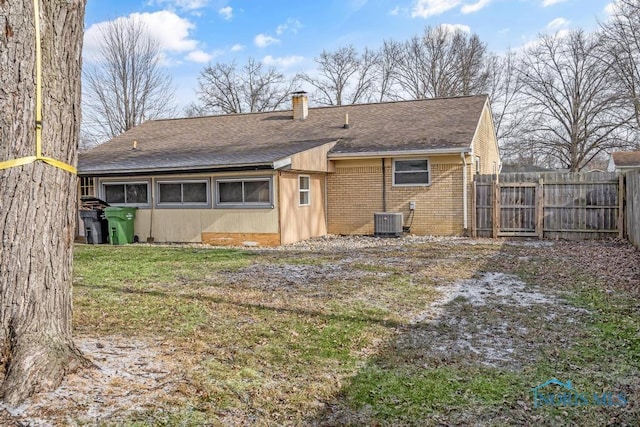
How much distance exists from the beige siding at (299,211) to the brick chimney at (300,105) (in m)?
4.55

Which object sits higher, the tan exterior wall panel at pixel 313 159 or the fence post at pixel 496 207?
the tan exterior wall panel at pixel 313 159

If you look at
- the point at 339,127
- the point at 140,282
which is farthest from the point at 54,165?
the point at 339,127

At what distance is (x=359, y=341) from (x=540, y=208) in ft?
Answer: 35.1

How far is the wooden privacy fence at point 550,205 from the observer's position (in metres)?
13.2

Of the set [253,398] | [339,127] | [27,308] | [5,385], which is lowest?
[253,398]

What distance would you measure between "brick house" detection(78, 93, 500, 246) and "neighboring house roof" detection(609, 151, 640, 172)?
19.0 metres

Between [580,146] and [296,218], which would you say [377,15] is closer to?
[296,218]

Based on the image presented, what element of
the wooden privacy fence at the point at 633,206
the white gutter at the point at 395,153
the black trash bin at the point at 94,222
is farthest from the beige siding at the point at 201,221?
the wooden privacy fence at the point at 633,206

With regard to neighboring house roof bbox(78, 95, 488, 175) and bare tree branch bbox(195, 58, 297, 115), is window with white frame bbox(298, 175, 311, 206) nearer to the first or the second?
neighboring house roof bbox(78, 95, 488, 175)

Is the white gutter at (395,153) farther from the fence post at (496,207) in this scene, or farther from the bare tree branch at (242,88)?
the bare tree branch at (242,88)

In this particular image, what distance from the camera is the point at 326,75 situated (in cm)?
4084

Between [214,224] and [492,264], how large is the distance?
7.52m

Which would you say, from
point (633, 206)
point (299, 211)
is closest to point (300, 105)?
point (299, 211)

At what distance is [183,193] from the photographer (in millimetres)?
13953
